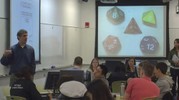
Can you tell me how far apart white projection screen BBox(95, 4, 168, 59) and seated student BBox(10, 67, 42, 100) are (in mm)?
7022

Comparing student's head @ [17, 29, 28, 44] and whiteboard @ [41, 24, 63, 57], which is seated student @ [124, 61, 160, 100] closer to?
student's head @ [17, 29, 28, 44]

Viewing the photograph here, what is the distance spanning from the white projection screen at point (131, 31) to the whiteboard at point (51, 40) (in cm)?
240

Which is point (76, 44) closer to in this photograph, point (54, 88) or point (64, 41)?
point (64, 41)

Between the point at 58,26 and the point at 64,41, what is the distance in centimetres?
64

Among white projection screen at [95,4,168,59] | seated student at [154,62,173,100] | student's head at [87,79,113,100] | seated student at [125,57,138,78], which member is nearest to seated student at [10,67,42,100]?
student's head at [87,79,113,100]

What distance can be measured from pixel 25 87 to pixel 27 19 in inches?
113

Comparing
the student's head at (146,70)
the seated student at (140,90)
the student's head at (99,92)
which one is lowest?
the seated student at (140,90)

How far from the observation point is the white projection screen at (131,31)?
10938mm

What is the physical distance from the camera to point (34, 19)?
23.6 ft

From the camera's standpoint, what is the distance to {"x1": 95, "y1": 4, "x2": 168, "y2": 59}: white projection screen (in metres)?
10.9

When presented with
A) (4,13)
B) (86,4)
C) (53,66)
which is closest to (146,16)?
(86,4)

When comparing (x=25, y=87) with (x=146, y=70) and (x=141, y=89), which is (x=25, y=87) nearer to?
(x=141, y=89)

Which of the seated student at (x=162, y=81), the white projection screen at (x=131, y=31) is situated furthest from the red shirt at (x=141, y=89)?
the white projection screen at (x=131, y=31)

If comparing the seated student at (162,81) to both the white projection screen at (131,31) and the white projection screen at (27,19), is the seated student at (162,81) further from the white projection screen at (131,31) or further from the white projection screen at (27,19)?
the white projection screen at (131,31)
